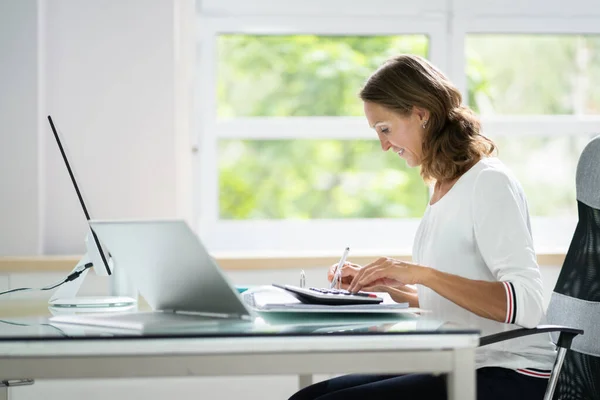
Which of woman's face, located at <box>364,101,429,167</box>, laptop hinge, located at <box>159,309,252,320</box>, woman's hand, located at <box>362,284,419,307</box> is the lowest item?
woman's hand, located at <box>362,284,419,307</box>

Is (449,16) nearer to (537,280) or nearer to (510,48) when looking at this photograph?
(510,48)

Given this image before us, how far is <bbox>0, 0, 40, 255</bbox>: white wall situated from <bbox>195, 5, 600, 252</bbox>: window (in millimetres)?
671

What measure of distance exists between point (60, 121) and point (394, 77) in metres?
1.54

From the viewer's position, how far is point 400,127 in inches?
79.4

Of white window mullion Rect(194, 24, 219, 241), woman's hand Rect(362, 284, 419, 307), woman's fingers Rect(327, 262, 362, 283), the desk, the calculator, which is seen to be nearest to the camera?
the desk

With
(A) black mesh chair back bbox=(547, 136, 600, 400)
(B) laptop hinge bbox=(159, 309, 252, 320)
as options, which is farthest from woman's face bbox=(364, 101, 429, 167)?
(B) laptop hinge bbox=(159, 309, 252, 320)

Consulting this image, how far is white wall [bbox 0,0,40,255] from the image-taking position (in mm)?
3023

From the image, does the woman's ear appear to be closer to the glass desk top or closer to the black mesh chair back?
the black mesh chair back

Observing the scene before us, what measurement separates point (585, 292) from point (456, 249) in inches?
11.8

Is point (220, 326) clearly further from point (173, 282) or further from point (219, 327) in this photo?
point (173, 282)

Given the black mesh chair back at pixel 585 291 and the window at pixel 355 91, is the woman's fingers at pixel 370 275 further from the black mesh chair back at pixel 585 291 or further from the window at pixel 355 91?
the window at pixel 355 91

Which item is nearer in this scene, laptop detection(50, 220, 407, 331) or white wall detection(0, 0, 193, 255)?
laptop detection(50, 220, 407, 331)

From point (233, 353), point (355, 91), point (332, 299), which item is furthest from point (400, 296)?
point (355, 91)

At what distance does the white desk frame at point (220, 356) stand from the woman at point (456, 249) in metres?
0.26
